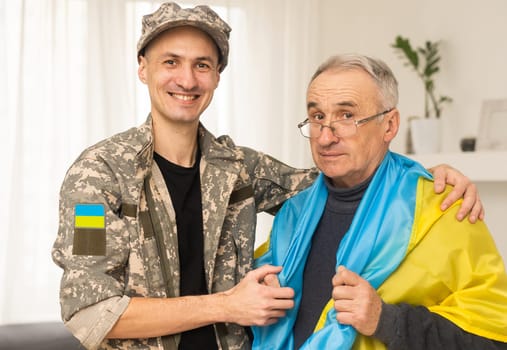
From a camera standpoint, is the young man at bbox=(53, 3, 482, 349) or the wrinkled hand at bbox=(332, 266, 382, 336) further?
the young man at bbox=(53, 3, 482, 349)

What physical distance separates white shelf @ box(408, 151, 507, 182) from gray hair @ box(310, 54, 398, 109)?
1890mm

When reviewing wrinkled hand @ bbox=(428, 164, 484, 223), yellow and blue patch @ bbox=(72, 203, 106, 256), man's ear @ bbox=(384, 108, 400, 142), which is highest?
man's ear @ bbox=(384, 108, 400, 142)

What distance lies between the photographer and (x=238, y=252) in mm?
1967

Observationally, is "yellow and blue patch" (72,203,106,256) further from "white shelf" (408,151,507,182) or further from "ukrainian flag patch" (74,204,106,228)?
"white shelf" (408,151,507,182)

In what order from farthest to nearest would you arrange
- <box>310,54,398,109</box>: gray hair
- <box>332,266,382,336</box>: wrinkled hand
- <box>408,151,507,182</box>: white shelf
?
1. <box>408,151,507,182</box>: white shelf
2. <box>310,54,398,109</box>: gray hair
3. <box>332,266,382,336</box>: wrinkled hand

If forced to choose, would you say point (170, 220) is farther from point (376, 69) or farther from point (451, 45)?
point (451, 45)

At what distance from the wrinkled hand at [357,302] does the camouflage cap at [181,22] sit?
81 cm

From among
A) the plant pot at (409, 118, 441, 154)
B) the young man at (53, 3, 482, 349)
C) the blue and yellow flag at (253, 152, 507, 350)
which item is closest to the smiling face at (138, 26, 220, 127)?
the young man at (53, 3, 482, 349)

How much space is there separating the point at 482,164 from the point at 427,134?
447 millimetres

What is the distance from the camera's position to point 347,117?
5.57ft

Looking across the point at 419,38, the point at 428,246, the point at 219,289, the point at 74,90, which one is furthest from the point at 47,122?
the point at 428,246

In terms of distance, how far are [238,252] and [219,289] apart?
13 cm

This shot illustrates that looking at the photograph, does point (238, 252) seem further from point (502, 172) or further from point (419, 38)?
point (419, 38)

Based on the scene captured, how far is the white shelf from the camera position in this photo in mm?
3402
